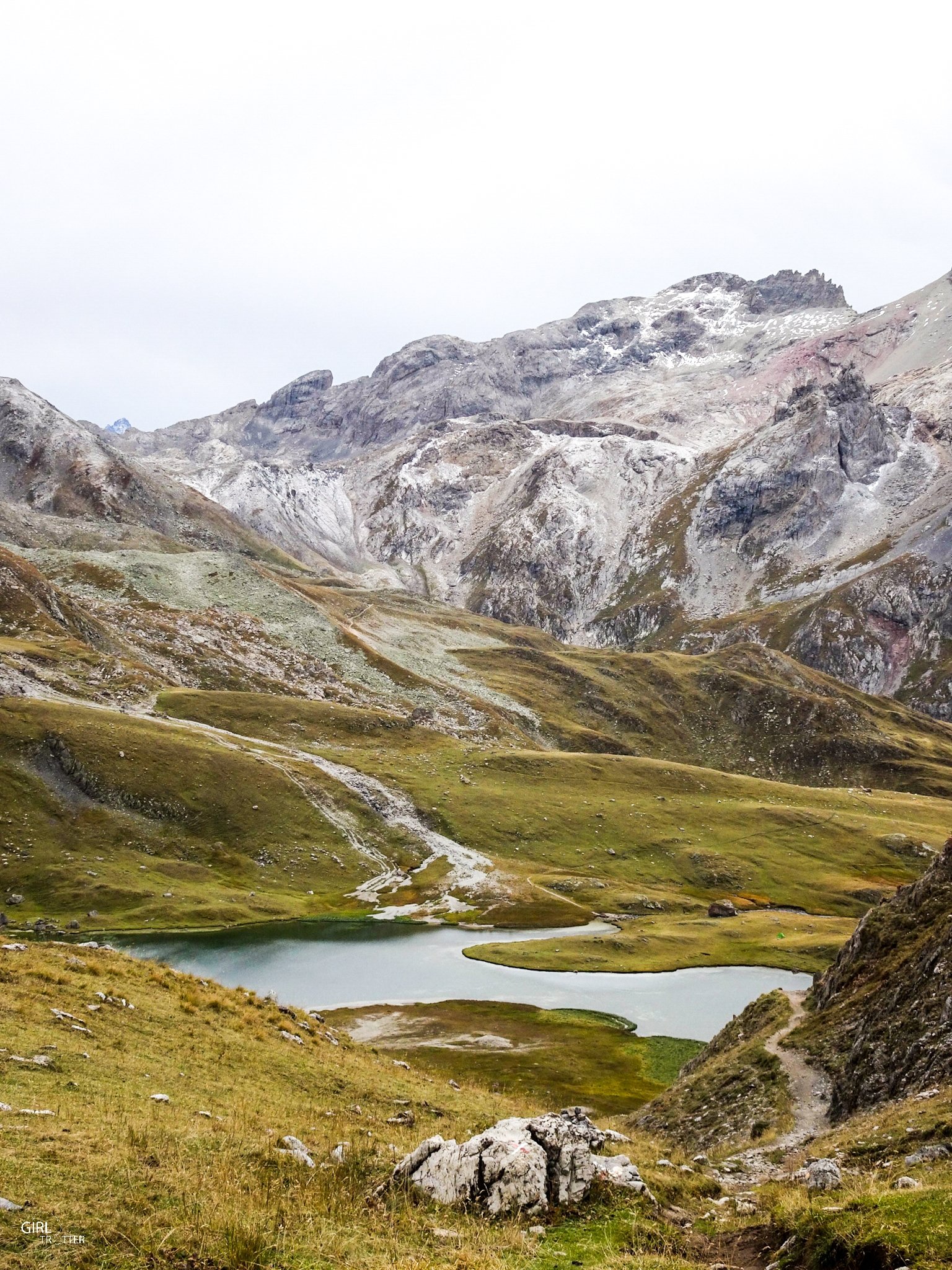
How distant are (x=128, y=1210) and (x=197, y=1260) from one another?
2113 millimetres

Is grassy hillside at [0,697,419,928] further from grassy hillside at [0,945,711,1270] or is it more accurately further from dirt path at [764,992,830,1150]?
dirt path at [764,992,830,1150]

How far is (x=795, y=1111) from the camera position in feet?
100

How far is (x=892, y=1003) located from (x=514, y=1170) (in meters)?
21.5

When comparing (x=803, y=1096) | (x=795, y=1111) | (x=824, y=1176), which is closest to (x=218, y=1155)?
(x=824, y=1176)

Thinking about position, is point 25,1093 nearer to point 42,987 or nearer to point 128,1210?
point 128,1210

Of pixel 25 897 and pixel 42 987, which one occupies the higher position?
pixel 42 987

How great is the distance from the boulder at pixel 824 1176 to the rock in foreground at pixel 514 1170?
4113 mm

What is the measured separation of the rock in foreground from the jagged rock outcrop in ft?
46.8

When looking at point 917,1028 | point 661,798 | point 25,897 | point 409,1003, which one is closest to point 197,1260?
point 917,1028

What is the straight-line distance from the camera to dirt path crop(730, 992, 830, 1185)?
25647mm

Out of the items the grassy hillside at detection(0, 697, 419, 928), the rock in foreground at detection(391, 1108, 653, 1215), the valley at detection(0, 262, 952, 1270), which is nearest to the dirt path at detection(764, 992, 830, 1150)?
the valley at detection(0, 262, 952, 1270)

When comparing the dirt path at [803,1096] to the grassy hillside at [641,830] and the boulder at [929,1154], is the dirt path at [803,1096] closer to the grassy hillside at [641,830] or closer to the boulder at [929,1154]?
the boulder at [929,1154]

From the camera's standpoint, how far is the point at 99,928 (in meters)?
86.8

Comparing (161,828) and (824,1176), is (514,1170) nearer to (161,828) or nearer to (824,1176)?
(824,1176)
